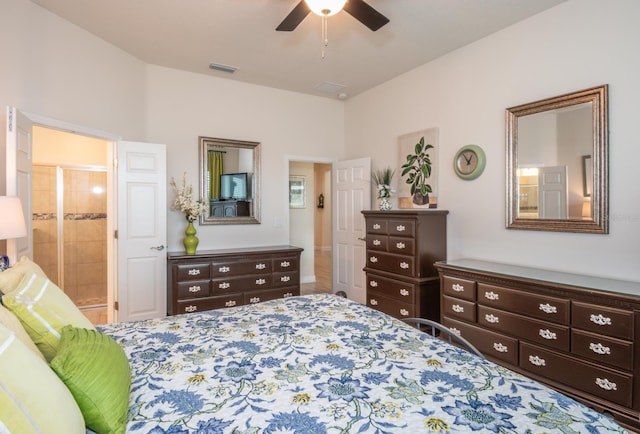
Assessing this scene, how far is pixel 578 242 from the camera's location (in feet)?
9.11

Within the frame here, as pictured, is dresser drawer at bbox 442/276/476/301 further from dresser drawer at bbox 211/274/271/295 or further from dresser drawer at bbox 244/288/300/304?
dresser drawer at bbox 211/274/271/295

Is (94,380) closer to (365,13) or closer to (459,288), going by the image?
(365,13)

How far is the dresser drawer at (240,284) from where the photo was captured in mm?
4039

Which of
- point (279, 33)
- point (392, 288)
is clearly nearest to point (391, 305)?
point (392, 288)

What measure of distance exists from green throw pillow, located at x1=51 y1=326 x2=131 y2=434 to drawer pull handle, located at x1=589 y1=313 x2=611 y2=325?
2661 millimetres

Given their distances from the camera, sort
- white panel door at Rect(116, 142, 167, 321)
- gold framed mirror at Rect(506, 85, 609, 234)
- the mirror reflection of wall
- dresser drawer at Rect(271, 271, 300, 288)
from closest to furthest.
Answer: gold framed mirror at Rect(506, 85, 609, 234), the mirror reflection of wall, white panel door at Rect(116, 142, 167, 321), dresser drawer at Rect(271, 271, 300, 288)

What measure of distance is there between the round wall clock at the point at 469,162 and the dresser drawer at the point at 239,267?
8.17 feet

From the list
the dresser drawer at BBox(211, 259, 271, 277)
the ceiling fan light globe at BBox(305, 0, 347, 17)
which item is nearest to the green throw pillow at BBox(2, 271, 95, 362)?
the ceiling fan light globe at BBox(305, 0, 347, 17)

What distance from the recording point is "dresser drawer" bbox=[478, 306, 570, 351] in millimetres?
2414

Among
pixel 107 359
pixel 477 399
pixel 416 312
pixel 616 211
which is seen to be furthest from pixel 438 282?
pixel 107 359

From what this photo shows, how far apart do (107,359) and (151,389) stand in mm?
217

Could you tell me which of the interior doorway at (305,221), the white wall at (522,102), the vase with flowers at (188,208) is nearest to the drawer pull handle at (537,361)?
the white wall at (522,102)

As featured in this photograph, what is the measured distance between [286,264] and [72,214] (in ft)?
10.3

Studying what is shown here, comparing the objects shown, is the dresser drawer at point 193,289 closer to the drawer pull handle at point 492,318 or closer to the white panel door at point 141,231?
the white panel door at point 141,231
